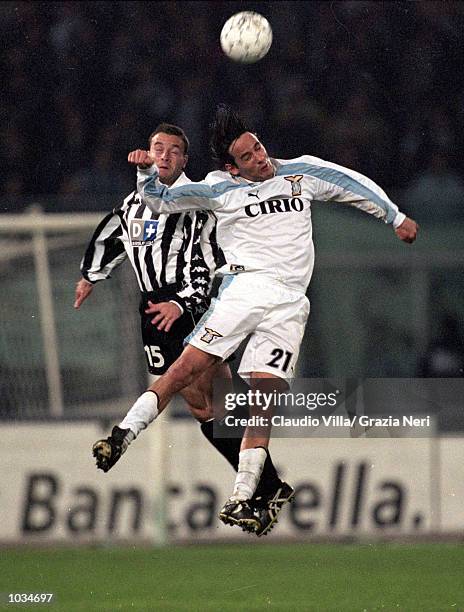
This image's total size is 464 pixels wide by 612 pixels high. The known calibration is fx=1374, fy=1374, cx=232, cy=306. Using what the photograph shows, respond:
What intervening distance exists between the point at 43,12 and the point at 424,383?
3359 mm

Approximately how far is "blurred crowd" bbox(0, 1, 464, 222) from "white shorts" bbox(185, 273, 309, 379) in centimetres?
228

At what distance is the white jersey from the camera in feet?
17.4

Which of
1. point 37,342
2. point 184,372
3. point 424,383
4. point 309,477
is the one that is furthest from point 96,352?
point 184,372

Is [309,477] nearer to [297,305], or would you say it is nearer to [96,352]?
[96,352]

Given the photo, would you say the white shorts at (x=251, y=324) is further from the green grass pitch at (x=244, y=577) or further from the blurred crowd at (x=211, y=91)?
the blurred crowd at (x=211, y=91)

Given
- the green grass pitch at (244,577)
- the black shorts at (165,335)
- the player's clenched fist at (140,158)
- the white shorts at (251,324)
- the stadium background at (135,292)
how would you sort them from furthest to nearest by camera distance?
the stadium background at (135,292)
the green grass pitch at (244,577)
the black shorts at (165,335)
the white shorts at (251,324)
the player's clenched fist at (140,158)

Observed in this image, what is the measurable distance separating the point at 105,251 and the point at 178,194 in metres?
0.63

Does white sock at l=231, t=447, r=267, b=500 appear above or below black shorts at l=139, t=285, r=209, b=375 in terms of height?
below

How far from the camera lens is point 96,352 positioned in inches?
336

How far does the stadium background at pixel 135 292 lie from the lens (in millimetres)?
7812

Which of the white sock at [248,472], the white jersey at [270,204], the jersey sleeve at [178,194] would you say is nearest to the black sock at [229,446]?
the white sock at [248,472]

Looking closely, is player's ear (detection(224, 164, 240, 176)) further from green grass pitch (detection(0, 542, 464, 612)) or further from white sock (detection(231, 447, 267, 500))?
green grass pitch (detection(0, 542, 464, 612))

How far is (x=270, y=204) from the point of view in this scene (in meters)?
5.29

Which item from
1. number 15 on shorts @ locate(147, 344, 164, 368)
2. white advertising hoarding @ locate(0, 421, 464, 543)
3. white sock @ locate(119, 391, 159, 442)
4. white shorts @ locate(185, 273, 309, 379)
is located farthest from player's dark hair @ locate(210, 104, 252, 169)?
white advertising hoarding @ locate(0, 421, 464, 543)
